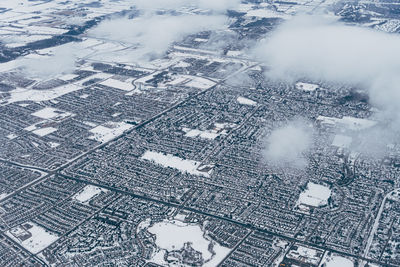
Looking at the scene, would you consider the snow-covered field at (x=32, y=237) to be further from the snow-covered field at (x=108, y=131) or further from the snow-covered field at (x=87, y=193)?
the snow-covered field at (x=108, y=131)

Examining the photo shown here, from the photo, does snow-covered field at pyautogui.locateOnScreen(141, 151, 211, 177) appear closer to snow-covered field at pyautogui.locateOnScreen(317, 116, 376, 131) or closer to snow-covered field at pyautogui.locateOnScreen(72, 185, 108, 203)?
snow-covered field at pyautogui.locateOnScreen(72, 185, 108, 203)

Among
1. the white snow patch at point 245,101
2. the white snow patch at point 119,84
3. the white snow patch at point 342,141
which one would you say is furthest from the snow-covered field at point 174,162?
the white snow patch at point 119,84

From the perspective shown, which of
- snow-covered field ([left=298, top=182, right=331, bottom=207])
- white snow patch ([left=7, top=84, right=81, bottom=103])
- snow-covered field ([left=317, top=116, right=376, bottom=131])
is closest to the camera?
snow-covered field ([left=298, top=182, right=331, bottom=207])

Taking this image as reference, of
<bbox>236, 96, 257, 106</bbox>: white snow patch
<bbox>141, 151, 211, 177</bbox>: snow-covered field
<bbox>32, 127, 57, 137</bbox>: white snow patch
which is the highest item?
<bbox>236, 96, 257, 106</bbox>: white snow patch

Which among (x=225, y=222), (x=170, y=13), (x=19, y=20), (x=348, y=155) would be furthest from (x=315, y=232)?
(x=19, y=20)

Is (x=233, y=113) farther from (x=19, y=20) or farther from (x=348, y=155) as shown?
(x=19, y=20)

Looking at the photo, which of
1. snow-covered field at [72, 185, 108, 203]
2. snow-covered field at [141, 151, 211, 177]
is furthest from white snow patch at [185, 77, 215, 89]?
snow-covered field at [72, 185, 108, 203]
